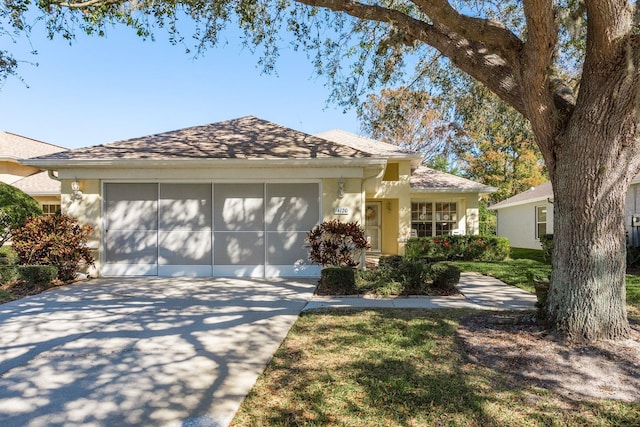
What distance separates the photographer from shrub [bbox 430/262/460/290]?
7.64 m

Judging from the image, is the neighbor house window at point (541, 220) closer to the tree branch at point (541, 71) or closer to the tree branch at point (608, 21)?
the tree branch at point (541, 71)

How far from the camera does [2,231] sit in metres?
9.42

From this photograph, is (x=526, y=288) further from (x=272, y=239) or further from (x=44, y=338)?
(x=44, y=338)

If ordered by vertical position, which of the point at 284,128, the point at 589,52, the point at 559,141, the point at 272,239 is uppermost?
the point at 284,128

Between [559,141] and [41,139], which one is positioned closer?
[559,141]

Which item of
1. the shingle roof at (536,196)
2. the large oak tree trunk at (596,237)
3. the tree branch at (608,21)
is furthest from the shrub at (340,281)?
the shingle roof at (536,196)

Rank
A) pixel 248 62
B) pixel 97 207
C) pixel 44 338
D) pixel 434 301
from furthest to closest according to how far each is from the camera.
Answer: pixel 97 207 → pixel 248 62 → pixel 434 301 → pixel 44 338

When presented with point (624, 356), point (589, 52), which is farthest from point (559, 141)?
point (624, 356)

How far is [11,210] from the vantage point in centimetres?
954

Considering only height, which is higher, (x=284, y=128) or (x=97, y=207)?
(x=284, y=128)

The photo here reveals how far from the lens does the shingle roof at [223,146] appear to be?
30.7 feet

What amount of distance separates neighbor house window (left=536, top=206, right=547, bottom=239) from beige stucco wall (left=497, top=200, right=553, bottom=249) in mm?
265

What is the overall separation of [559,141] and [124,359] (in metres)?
5.86

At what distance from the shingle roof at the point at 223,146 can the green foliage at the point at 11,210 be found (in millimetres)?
1701
